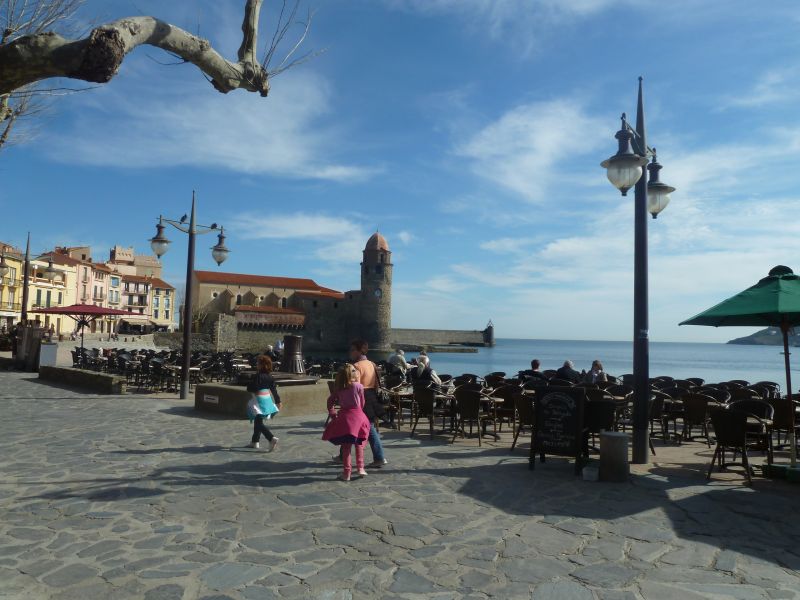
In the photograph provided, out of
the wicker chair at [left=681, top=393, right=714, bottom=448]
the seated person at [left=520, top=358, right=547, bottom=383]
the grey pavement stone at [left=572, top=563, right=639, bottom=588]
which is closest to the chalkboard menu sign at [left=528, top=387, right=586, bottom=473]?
the wicker chair at [left=681, top=393, right=714, bottom=448]

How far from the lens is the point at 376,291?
70688mm

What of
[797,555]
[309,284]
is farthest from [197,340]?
[797,555]

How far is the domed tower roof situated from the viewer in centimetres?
7006

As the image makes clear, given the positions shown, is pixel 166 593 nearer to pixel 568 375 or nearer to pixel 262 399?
pixel 262 399

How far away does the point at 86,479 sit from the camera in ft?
18.7

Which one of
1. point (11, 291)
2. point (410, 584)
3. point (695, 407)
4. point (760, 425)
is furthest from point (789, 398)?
point (11, 291)

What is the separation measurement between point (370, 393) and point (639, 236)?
12.9 ft

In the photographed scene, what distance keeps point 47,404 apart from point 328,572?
10162 millimetres

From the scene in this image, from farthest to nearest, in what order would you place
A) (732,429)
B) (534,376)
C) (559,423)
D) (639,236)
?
1. (534,376)
2. (639,236)
3. (559,423)
4. (732,429)

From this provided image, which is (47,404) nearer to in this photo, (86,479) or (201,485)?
(86,479)

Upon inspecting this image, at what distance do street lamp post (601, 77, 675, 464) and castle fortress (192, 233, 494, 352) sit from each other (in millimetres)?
61323

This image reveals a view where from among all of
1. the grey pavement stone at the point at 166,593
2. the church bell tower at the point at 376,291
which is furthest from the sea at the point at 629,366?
the grey pavement stone at the point at 166,593

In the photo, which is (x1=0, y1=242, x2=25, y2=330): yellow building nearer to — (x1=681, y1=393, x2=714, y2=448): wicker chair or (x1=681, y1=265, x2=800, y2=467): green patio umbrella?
(x1=681, y1=393, x2=714, y2=448): wicker chair

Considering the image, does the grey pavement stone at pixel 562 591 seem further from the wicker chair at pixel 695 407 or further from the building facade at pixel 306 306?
the building facade at pixel 306 306
